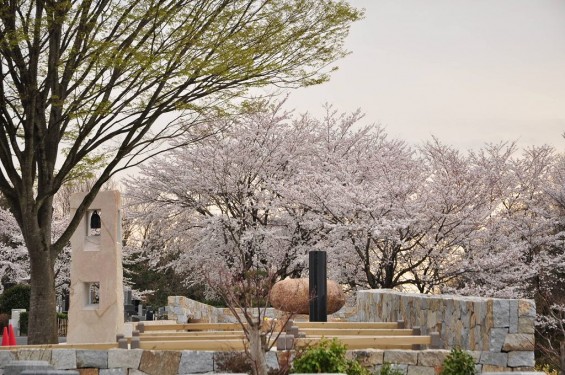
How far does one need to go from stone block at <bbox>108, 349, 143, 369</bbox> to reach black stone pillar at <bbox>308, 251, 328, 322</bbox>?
632cm

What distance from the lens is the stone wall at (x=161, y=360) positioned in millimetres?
12000

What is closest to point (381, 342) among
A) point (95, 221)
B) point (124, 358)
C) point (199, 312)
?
point (124, 358)

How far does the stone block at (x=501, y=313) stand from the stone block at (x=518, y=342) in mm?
196

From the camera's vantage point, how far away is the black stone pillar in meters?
18.1

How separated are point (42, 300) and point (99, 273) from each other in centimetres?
141

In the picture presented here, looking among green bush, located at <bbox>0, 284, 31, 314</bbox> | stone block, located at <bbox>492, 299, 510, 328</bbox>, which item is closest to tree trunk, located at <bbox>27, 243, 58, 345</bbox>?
stone block, located at <bbox>492, 299, 510, 328</bbox>

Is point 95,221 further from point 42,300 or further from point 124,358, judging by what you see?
point 124,358

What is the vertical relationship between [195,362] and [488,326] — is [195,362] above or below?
below

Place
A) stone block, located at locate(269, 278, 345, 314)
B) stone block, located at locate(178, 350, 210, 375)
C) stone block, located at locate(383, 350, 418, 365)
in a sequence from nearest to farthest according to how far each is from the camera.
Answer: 1. stone block, located at locate(178, 350, 210, 375)
2. stone block, located at locate(383, 350, 418, 365)
3. stone block, located at locate(269, 278, 345, 314)

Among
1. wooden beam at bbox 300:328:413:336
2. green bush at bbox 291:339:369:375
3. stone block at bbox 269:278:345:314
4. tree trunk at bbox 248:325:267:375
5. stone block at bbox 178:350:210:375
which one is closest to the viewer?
tree trunk at bbox 248:325:267:375

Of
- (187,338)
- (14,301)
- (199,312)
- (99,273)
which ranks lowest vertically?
(14,301)

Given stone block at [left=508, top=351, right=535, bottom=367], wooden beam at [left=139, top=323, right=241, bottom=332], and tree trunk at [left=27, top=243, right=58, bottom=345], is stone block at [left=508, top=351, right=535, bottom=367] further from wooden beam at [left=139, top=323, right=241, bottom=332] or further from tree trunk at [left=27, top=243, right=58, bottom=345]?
tree trunk at [left=27, top=243, right=58, bottom=345]

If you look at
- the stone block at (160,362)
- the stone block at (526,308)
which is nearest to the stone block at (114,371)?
the stone block at (160,362)

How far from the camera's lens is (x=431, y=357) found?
1270 cm
